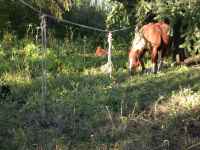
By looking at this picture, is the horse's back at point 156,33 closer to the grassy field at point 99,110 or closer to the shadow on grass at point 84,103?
the grassy field at point 99,110

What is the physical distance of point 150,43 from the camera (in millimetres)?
11336

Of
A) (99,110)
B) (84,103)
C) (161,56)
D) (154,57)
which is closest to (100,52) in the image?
(161,56)

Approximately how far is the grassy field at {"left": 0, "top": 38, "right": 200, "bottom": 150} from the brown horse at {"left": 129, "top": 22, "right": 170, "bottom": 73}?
47 cm

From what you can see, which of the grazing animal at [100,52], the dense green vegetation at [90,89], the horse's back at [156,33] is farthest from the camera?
the grazing animal at [100,52]

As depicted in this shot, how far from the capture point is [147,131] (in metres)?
7.33

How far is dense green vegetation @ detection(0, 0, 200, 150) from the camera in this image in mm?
7230

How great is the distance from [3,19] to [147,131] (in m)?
7.26

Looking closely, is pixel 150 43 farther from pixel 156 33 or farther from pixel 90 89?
pixel 90 89

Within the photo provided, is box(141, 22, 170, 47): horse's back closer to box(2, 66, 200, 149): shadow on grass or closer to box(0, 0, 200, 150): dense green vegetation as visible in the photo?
box(0, 0, 200, 150): dense green vegetation

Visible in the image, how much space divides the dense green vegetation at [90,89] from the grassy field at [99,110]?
13 mm

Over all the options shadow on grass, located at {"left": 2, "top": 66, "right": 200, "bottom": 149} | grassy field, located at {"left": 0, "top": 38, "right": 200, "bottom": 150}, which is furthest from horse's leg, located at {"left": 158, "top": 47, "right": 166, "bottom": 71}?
shadow on grass, located at {"left": 2, "top": 66, "right": 200, "bottom": 149}

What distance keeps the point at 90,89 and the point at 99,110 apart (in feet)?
3.94

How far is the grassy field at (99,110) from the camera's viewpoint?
279 inches

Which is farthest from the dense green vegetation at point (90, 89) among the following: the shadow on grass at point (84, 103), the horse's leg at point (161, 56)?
the horse's leg at point (161, 56)
